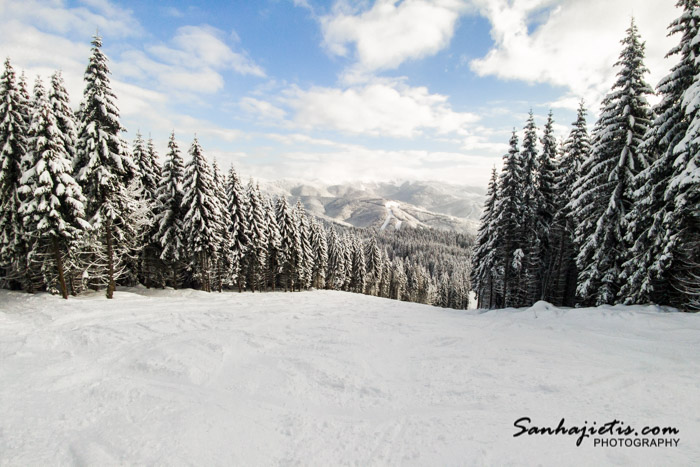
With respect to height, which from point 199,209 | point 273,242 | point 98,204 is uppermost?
point 199,209

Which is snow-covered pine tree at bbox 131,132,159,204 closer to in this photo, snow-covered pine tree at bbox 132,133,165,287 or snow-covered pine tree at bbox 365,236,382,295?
snow-covered pine tree at bbox 132,133,165,287

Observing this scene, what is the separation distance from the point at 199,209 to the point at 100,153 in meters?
8.76

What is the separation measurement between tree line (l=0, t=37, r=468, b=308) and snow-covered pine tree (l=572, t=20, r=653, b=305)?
2960 centimetres

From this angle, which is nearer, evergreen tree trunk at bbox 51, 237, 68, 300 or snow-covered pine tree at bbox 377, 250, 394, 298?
evergreen tree trunk at bbox 51, 237, 68, 300

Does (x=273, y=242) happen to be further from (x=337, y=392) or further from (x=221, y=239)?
(x=337, y=392)

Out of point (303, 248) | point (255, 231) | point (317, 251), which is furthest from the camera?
point (317, 251)

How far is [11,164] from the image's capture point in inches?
752

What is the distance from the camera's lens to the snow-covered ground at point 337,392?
17.3ft

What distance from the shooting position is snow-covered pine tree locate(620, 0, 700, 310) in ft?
43.1

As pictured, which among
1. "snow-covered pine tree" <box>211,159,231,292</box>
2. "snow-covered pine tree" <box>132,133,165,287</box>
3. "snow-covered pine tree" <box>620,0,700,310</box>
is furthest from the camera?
"snow-covered pine tree" <box>211,159,231,292</box>

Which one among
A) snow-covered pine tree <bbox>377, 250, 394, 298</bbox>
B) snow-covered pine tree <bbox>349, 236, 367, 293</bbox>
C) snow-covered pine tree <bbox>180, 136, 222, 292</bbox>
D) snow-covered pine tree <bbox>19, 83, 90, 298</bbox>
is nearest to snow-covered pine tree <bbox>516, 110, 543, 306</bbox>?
snow-covered pine tree <bbox>180, 136, 222, 292</bbox>

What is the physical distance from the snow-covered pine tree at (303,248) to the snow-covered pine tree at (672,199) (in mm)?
36031

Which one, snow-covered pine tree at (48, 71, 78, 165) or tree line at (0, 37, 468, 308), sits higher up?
snow-covered pine tree at (48, 71, 78, 165)

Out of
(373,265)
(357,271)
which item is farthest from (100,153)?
(373,265)
